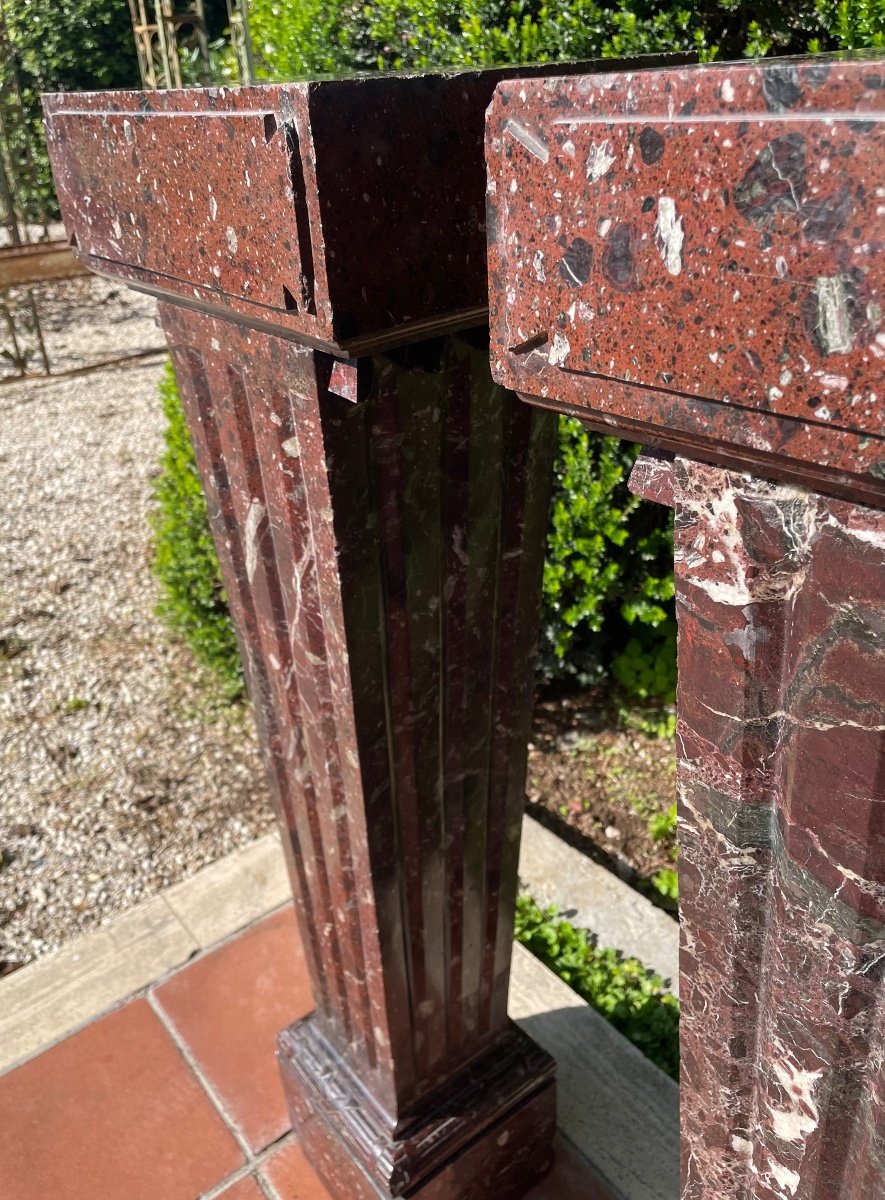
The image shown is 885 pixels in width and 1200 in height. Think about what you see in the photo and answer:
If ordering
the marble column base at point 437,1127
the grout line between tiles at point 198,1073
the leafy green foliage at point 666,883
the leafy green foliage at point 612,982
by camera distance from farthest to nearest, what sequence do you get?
1. the leafy green foliage at point 666,883
2. the leafy green foliage at point 612,982
3. the grout line between tiles at point 198,1073
4. the marble column base at point 437,1127

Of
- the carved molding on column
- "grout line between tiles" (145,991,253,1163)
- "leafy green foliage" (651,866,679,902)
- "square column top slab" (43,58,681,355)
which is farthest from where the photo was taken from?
"leafy green foliage" (651,866,679,902)

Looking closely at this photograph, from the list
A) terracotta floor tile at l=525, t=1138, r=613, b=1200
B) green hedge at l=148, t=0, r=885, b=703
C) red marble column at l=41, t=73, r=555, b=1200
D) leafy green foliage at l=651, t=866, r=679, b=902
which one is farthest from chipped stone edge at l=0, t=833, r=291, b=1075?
green hedge at l=148, t=0, r=885, b=703

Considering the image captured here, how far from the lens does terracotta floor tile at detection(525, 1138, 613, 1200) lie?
2.18 m

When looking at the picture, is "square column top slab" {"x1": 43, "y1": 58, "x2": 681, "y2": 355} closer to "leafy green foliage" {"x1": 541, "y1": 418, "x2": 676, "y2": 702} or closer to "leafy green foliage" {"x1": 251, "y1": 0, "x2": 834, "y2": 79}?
"leafy green foliage" {"x1": 251, "y1": 0, "x2": 834, "y2": 79}

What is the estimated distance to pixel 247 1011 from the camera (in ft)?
8.75

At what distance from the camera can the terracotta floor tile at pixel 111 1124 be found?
7.39ft

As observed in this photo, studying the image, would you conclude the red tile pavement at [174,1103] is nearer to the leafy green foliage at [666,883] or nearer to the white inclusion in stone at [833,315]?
the leafy green foliage at [666,883]

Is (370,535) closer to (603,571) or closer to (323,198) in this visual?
(323,198)

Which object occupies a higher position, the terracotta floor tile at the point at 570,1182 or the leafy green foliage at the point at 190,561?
the leafy green foliage at the point at 190,561

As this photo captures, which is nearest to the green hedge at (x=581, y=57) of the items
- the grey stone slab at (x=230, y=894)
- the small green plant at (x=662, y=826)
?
the small green plant at (x=662, y=826)

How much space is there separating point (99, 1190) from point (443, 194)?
2374mm

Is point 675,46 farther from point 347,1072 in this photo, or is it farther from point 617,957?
point 347,1072

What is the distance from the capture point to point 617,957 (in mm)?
2854

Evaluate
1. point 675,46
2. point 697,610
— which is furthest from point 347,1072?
point 675,46
